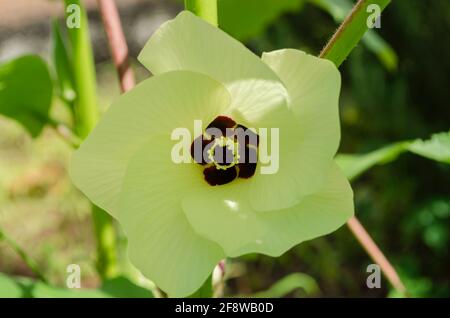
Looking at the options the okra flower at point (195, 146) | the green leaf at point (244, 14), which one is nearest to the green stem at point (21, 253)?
the okra flower at point (195, 146)

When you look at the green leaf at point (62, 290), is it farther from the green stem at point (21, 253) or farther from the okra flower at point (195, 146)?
the okra flower at point (195, 146)

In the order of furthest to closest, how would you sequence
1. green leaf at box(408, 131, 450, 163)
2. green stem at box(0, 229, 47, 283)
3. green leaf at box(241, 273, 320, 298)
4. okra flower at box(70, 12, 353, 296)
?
1. green leaf at box(241, 273, 320, 298)
2. green stem at box(0, 229, 47, 283)
3. green leaf at box(408, 131, 450, 163)
4. okra flower at box(70, 12, 353, 296)

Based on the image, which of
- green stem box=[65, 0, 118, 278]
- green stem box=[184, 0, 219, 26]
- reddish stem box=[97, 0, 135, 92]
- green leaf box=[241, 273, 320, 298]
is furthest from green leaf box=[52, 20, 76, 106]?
green leaf box=[241, 273, 320, 298]

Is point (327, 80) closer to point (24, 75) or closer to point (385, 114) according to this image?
point (24, 75)

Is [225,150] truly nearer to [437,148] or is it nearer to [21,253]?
[437,148]

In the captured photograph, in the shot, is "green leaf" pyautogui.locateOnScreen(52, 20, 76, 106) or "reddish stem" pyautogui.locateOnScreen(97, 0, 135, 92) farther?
"green leaf" pyautogui.locateOnScreen(52, 20, 76, 106)

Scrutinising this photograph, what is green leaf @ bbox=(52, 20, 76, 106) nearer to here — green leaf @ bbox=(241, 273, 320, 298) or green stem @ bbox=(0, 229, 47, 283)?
green stem @ bbox=(0, 229, 47, 283)

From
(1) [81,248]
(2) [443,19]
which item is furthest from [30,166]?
(2) [443,19]
